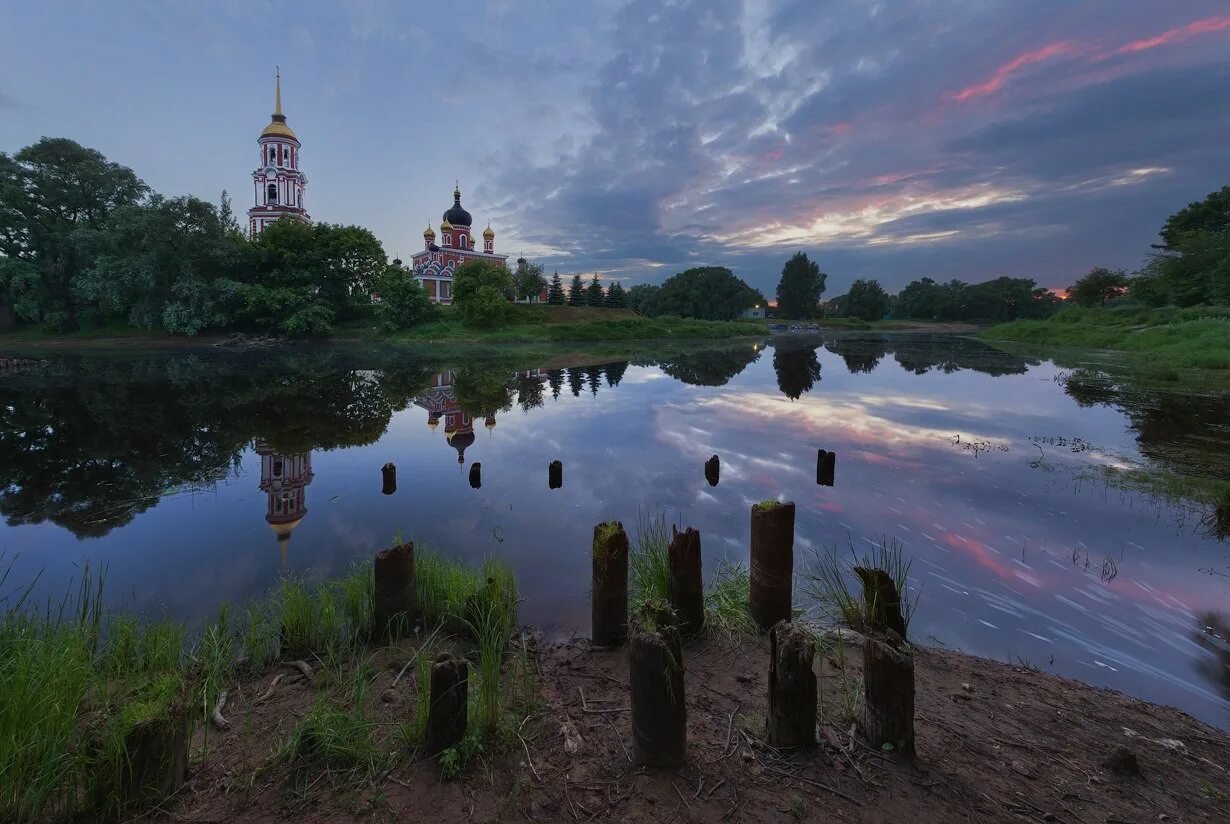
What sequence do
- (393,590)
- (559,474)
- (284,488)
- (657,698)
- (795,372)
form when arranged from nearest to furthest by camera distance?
(657,698), (393,590), (284,488), (559,474), (795,372)

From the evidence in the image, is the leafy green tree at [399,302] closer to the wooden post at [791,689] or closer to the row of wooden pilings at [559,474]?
the row of wooden pilings at [559,474]

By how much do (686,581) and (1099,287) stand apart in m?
85.1

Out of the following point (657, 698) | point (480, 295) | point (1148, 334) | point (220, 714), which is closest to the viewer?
point (657, 698)

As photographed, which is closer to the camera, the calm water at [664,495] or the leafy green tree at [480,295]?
the calm water at [664,495]

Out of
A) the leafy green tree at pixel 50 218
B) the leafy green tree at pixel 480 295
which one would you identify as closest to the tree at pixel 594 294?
the leafy green tree at pixel 480 295

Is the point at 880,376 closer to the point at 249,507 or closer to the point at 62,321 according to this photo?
the point at 249,507

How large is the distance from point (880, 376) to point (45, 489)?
29458 mm

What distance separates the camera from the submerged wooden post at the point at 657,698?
2936mm

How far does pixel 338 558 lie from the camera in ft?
22.2

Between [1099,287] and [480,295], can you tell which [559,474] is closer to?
[480,295]

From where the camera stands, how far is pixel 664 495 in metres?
9.27

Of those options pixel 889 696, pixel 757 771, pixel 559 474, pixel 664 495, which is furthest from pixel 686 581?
pixel 559 474

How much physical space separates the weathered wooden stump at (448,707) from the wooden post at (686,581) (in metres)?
1.94

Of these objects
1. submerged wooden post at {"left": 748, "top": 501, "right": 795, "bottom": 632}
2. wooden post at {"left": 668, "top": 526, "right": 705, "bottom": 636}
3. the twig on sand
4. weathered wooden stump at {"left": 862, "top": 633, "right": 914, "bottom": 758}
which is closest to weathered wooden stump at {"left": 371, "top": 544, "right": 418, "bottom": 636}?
the twig on sand
